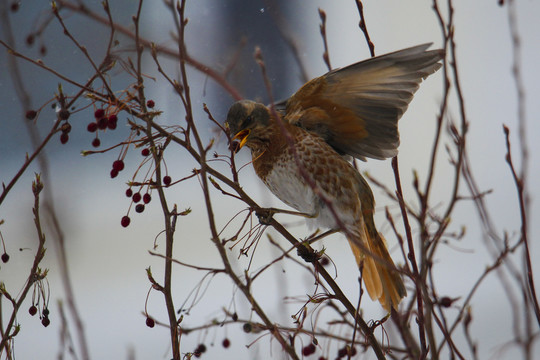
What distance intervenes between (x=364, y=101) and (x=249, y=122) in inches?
13.2

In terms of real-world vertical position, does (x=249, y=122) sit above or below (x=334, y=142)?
above

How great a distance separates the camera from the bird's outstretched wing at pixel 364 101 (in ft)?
4.92

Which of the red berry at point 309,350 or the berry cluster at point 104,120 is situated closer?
the berry cluster at point 104,120

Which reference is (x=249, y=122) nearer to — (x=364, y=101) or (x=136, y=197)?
(x=364, y=101)

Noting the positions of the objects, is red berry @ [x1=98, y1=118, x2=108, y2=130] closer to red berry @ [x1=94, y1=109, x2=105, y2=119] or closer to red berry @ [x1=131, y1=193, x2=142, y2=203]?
red berry @ [x1=94, y1=109, x2=105, y2=119]

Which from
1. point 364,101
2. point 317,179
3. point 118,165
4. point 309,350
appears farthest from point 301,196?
point 118,165

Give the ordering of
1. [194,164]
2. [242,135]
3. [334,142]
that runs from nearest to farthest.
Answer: [242,135] < [334,142] < [194,164]

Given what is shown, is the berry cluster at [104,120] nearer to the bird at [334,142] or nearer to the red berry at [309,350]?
the bird at [334,142]

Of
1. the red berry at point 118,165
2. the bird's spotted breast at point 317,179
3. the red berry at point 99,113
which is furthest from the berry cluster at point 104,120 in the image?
the bird's spotted breast at point 317,179

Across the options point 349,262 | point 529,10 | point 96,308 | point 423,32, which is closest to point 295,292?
point 349,262

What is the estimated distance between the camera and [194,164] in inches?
122

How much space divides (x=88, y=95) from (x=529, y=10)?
419 centimetres

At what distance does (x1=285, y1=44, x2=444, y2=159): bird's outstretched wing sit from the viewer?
4.92 ft

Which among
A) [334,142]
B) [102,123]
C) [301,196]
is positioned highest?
[102,123]
